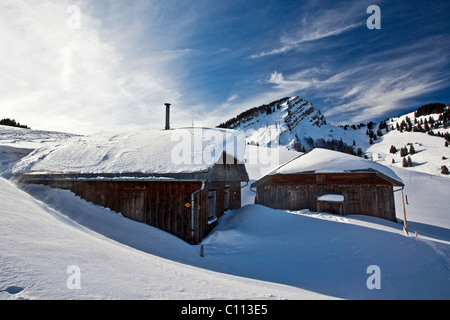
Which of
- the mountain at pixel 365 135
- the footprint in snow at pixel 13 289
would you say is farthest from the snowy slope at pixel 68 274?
the mountain at pixel 365 135

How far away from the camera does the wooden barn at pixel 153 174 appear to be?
923 centimetres

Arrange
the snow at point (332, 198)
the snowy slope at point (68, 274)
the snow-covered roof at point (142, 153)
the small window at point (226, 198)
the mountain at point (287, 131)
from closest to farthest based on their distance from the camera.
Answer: the snowy slope at point (68, 274)
the snow-covered roof at point (142, 153)
the small window at point (226, 198)
the snow at point (332, 198)
the mountain at point (287, 131)

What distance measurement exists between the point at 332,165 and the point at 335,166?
0.22m

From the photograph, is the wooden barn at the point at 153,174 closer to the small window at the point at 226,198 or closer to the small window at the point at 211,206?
the small window at the point at 211,206

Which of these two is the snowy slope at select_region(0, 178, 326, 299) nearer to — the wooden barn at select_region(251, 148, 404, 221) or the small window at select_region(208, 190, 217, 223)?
the small window at select_region(208, 190, 217, 223)

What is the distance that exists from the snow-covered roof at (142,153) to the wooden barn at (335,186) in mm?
6309

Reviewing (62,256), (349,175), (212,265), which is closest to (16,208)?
(62,256)

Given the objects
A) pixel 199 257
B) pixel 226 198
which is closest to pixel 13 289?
pixel 199 257

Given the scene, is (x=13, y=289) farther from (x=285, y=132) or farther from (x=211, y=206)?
(x=285, y=132)

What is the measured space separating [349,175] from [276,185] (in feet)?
16.7

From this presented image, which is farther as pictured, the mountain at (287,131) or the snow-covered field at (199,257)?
the mountain at (287,131)

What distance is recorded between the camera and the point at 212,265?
7.35 m

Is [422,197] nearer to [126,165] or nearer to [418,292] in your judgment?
[418,292]

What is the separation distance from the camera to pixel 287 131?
109 metres
